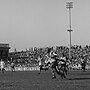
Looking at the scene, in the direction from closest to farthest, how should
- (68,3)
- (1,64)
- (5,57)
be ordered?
(1,64) → (68,3) → (5,57)

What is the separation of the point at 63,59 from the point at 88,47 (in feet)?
432

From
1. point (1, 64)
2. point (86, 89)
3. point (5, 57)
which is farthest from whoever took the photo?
point (5, 57)

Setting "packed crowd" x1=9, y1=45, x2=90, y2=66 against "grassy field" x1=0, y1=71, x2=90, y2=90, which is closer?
"grassy field" x1=0, y1=71, x2=90, y2=90

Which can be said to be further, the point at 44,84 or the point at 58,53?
the point at 58,53

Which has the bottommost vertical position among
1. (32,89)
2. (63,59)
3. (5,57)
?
(32,89)

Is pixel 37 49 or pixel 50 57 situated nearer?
pixel 50 57

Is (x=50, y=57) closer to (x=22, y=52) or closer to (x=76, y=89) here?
(x=76, y=89)

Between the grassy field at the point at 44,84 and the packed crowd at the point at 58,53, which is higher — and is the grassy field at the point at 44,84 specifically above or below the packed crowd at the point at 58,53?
below

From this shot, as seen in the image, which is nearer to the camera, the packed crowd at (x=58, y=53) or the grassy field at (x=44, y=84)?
the grassy field at (x=44, y=84)

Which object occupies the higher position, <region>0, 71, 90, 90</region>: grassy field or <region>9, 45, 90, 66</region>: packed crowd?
<region>9, 45, 90, 66</region>: packed crowd

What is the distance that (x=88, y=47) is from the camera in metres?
157

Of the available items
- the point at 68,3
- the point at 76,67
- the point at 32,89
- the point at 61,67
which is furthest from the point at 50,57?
the point at 68,3

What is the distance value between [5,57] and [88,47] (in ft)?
109

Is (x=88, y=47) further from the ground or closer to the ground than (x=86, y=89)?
further from the ground
